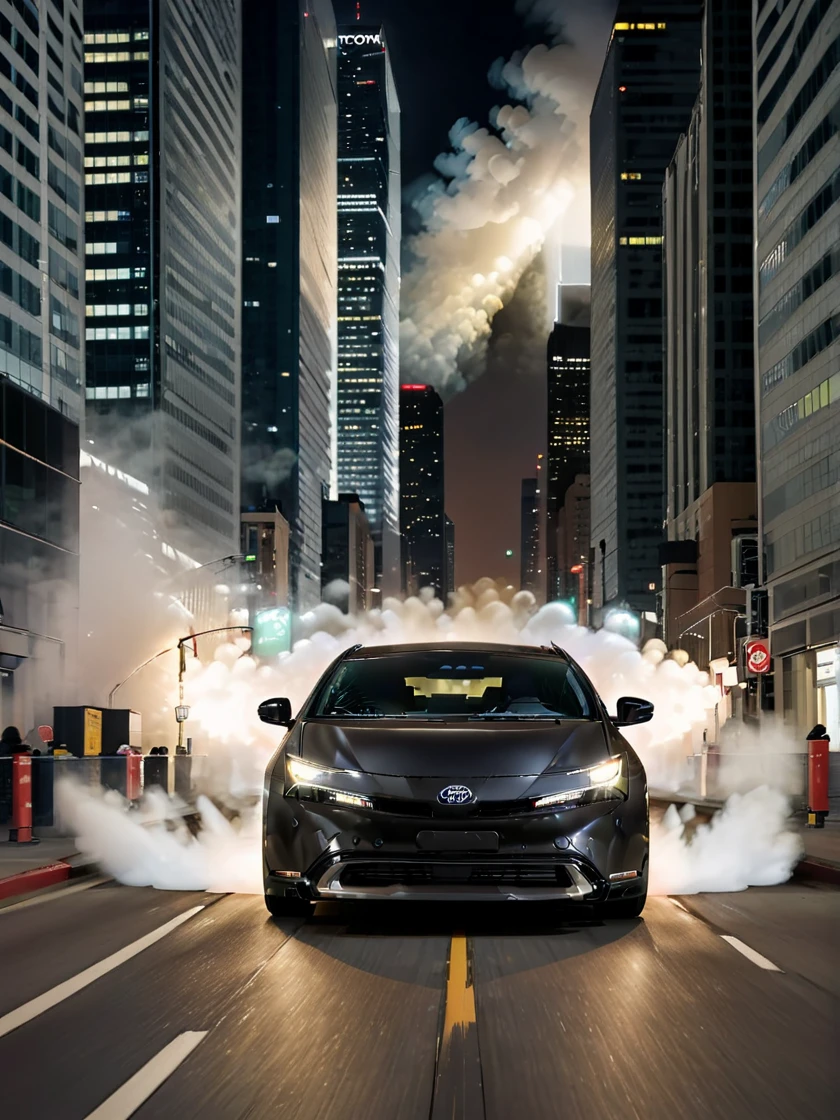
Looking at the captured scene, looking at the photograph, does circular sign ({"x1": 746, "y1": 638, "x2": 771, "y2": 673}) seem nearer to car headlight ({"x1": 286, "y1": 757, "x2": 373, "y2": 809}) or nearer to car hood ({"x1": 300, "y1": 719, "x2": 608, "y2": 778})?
car hood ({"x1": 300, "y1": 719, "x2": 608, "y2": 778})

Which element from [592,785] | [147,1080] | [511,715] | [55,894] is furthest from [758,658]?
[147,1080]

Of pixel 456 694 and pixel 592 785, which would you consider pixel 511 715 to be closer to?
pixel 456 694

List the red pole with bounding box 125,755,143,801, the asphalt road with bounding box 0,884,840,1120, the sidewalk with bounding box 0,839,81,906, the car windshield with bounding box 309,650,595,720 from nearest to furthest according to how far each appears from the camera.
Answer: the asphalt road with bounding box 0,884,840,1120, the car windshield with bounding box 309,650,595,720, the sidewalk with bounding box 0,839,81,906, the red pole with bounding box 125,755,143,801

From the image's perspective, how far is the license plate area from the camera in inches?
307

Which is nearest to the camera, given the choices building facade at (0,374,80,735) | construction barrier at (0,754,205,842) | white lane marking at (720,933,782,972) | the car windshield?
white lane marking at (720,933,782,972)

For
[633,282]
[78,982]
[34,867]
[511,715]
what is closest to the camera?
[78,982]

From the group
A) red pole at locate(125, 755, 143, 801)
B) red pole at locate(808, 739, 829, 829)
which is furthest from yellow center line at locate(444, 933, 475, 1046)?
red pole at locate(125, 755, 143, 801)

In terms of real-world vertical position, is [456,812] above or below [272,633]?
below

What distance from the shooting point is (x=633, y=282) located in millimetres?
173250

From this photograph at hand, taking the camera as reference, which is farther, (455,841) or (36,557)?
(36,557)

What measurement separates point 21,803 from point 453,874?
11119mm

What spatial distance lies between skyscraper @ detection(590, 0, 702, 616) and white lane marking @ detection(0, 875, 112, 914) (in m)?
149

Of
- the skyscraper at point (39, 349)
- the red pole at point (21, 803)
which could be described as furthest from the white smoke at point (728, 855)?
the skyscraper at point (39, 349)

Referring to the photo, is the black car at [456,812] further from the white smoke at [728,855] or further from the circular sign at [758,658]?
the circular sign at [758,658]
